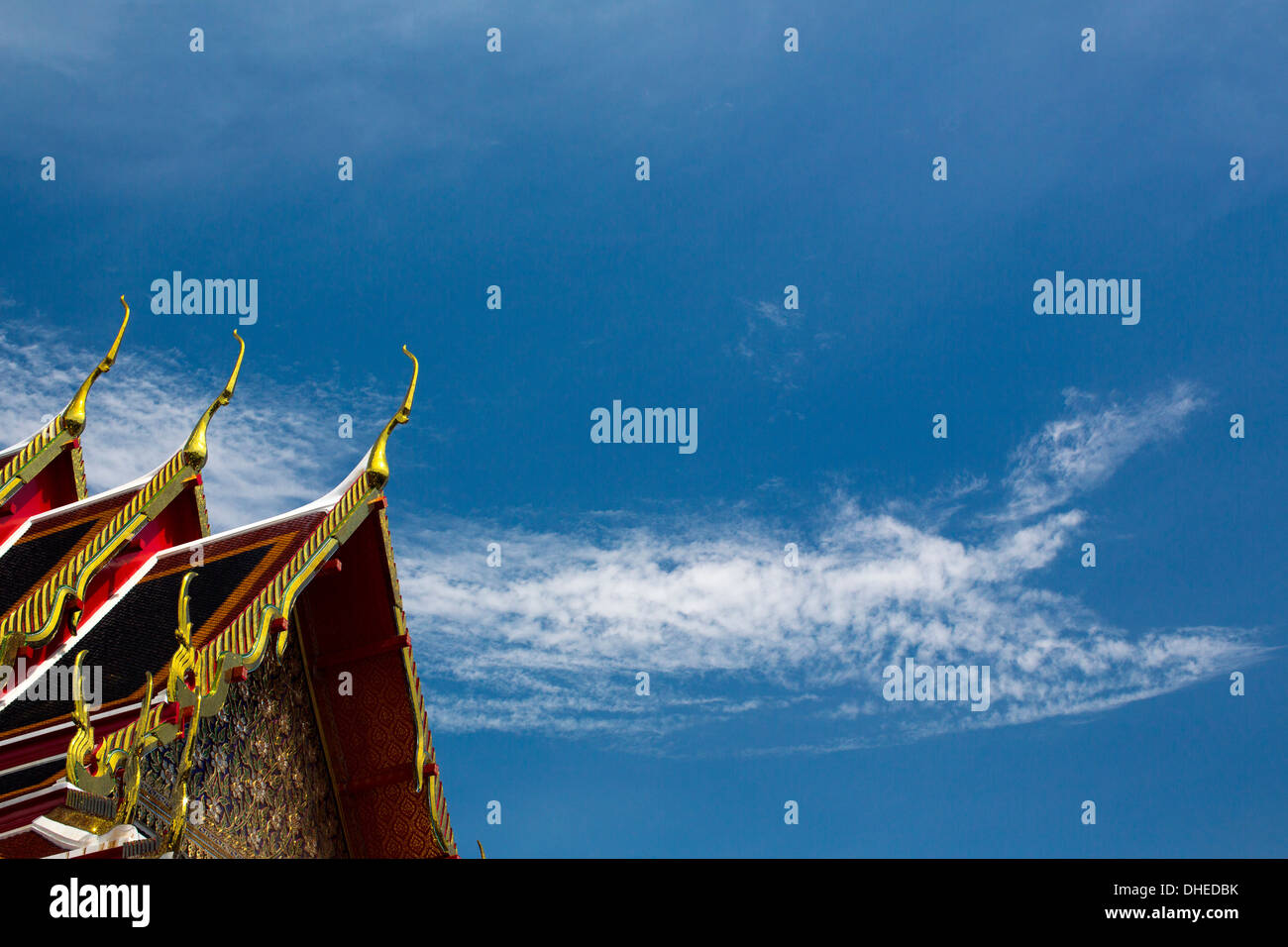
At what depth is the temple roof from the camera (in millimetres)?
7059

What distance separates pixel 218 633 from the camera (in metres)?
7.62

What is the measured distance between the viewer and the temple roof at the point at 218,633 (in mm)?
7059

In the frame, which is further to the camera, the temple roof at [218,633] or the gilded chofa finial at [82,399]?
the gilded chofa finial at [82,399]

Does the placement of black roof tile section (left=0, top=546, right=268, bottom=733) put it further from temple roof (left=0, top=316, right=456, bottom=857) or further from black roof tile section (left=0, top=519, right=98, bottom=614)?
black roof tile section (left=0, top=519, right=98, bottom=614)

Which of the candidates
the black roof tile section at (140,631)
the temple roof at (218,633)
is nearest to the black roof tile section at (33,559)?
the temple roof at (218,633)

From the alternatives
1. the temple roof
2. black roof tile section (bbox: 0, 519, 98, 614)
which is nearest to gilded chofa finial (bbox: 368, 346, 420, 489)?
the temple roof

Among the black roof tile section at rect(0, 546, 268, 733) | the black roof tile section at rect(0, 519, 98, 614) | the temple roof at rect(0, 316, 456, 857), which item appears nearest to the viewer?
the temple roof at rect(0, 316, 456, 857)

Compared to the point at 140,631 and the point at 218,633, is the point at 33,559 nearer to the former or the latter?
the point at 140,631

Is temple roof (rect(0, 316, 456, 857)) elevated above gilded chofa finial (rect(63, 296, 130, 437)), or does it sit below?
below

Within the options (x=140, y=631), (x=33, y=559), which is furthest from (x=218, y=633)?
(x=33, y=559)

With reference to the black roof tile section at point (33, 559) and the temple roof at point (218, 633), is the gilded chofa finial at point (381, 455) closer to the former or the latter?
the temple roof at point (218, 633)
